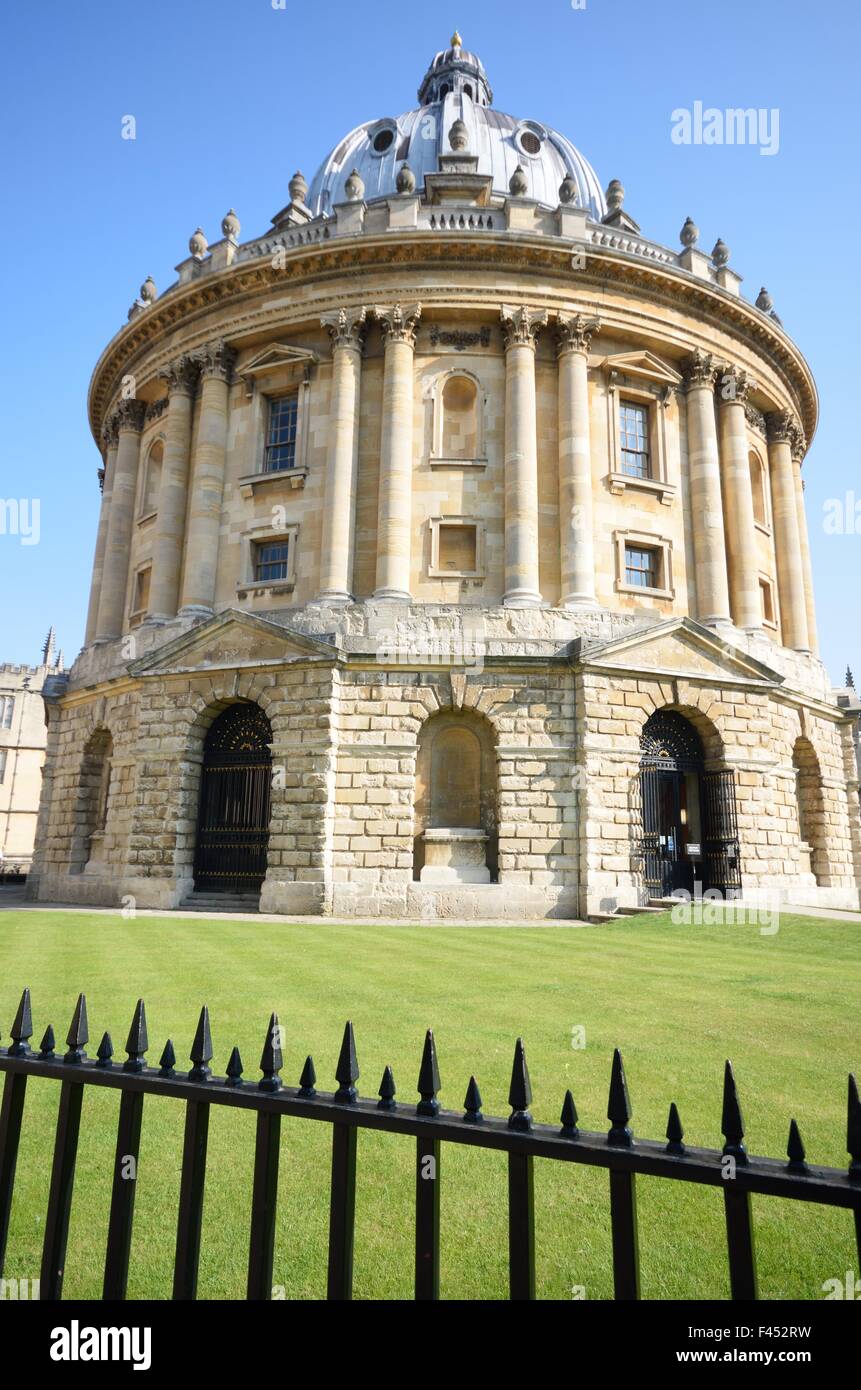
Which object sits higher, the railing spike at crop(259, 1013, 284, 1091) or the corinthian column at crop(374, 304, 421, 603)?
the corinthian column at crop(374, 304, 421, 603)

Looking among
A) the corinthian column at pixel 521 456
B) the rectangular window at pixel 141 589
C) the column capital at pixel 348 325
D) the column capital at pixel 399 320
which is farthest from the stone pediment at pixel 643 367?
the rectangular window at pixel 141 589

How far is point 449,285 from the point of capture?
982 inches

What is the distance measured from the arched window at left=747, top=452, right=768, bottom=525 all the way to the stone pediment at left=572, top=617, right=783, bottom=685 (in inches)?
319

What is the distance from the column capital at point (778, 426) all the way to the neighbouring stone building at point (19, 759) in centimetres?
5563

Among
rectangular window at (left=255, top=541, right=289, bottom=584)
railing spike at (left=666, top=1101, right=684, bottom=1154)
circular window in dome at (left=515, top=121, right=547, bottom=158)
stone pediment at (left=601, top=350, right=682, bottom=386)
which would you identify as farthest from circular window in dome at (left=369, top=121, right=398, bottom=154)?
railing spike at (left=666, top=1101, right=684, bottom=1154)

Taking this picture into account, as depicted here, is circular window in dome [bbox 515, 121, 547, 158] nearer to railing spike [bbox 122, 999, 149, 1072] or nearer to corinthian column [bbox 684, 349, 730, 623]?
corinthian column [bbox 684, 349, 730, 623]

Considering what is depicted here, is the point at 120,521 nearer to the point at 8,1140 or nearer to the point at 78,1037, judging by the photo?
the point at 78,1037

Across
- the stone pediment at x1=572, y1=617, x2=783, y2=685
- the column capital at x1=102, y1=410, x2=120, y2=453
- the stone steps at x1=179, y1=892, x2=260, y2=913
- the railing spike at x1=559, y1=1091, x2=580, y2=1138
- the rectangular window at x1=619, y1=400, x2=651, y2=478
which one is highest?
the column capital at x1=102, y1=410, x2=120, y2=453

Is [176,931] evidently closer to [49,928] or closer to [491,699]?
[49,928]

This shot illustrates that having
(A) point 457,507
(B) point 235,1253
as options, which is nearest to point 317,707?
(A) point 457,507

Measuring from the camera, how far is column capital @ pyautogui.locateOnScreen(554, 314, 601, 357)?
25078 millimetres

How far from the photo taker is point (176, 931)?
15.0m

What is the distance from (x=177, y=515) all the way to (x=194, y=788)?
9.16m

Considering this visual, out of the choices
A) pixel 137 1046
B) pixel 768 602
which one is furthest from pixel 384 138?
pixel 137 1046
